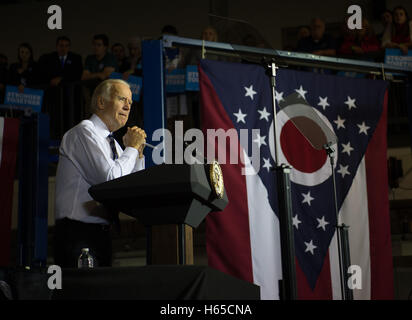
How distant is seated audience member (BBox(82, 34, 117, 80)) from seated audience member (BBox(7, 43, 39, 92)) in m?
0.79

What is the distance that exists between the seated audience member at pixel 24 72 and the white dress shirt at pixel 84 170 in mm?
4868

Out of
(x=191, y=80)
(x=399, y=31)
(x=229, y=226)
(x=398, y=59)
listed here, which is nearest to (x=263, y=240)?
(x=229, y=226)

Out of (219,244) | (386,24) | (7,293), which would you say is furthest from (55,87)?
(7,293)

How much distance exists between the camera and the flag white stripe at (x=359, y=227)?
3617 mm

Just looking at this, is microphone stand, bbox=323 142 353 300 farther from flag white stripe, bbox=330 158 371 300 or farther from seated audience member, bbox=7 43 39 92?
seated audience member, bbox=7 43 39 92

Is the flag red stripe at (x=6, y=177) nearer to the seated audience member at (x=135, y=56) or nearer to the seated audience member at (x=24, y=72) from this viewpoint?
the seated audience member at (x=135, y=56)

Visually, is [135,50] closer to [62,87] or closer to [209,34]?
[209,34]

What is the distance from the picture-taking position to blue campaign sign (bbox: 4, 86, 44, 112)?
19.6ft

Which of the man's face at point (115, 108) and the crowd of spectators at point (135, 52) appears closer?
the man's face at point (115, 108)

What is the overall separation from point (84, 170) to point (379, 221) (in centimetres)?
216

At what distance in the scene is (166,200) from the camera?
5.97ft

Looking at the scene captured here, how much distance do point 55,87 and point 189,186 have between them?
5.51m

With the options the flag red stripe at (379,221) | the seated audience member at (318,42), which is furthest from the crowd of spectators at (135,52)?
the flag red stripe at (379,221)

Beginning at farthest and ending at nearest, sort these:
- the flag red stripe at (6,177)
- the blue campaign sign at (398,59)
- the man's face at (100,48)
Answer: the man's face at (100,48)
the flag red stripe at (6,177)
the blue campaign sign at (398,59)
